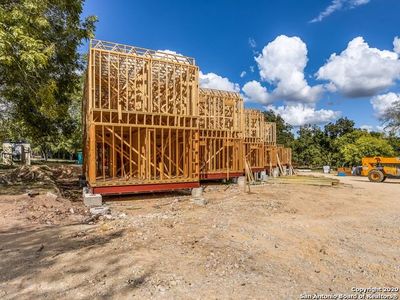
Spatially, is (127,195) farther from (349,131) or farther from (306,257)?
(349,131)

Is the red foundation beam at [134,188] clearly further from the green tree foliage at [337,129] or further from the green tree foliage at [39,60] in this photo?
the green tree foliage at [337,129]

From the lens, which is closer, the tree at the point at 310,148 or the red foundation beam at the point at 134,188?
the red foundation beam at the point at 134,188

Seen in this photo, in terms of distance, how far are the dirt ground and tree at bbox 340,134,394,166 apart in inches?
1072

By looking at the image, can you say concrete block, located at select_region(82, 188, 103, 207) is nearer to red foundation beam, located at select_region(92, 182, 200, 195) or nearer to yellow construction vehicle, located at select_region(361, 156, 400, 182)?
red foundation beam, located at select_region(92, 182, 200, 195)

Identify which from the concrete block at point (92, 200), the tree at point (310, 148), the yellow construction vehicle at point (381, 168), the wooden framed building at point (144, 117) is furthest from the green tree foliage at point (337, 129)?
the concrete block at point (92, 200)

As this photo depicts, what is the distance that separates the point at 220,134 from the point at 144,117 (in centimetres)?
756

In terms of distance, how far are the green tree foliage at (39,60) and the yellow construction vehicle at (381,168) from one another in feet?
74.8

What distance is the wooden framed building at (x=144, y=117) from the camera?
1253 cm

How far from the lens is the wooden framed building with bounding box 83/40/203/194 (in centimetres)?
1253

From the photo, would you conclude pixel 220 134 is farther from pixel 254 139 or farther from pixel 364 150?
pixel 364 150

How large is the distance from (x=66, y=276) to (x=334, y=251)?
546 centimetres

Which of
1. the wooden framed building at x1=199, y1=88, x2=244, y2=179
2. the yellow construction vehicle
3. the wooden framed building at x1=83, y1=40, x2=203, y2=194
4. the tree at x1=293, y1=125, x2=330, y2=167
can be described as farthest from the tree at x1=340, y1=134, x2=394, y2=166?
the wooden framed building at x1=83, y1=40, x2=203, y2=194

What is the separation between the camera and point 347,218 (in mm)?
10141

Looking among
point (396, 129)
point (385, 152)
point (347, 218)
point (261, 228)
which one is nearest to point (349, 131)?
point (396, 129)
